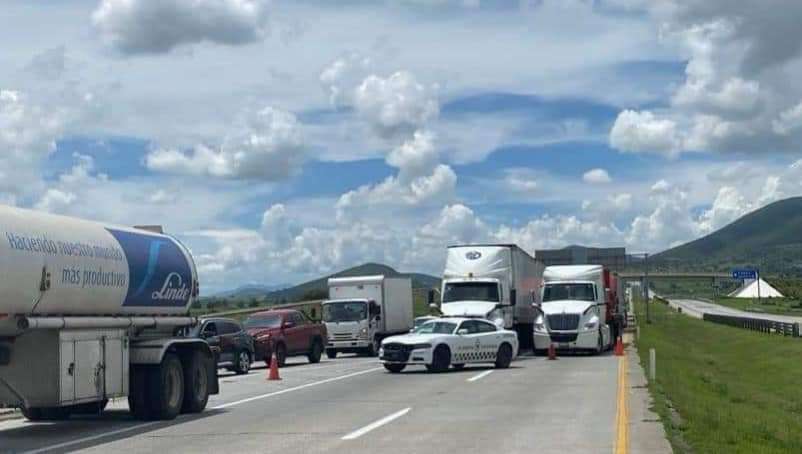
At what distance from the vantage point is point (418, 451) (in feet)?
45.6

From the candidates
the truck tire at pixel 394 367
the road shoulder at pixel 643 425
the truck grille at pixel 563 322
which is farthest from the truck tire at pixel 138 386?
the truck grille at pixel 563 322

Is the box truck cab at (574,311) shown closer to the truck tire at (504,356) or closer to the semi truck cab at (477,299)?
the semi truck cab at (477,299)

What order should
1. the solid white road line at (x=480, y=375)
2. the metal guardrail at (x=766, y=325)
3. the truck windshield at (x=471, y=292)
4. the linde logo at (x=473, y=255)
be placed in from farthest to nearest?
1. the metal guardrail at (x=766, y=325)
2. the linde logo at (x=473, y=255)
3. the truck windshield at (x=471, y=292)
4. the solid white road line at (x=480, y=375)

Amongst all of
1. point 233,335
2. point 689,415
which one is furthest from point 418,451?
point 233,335

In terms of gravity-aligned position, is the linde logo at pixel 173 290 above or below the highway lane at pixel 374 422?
above

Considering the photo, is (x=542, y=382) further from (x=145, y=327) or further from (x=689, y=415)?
(x=145, y=327)

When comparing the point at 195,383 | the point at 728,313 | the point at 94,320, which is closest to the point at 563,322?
the point at 195,383

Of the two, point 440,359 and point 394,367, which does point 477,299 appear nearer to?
point 394,367

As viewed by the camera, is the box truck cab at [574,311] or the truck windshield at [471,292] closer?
the truck windshield at [471,292]

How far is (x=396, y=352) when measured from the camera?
30.1m

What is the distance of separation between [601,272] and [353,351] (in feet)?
32.1

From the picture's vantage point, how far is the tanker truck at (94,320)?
15297mm

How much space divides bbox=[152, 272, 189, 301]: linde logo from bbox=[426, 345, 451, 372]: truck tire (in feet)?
36.5

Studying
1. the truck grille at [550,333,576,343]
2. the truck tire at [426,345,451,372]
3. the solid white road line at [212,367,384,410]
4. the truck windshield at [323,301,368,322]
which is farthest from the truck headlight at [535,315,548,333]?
the truck tire at [426,345,451,372]
